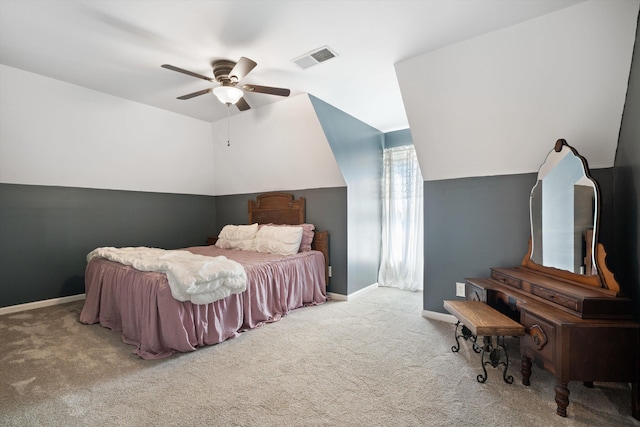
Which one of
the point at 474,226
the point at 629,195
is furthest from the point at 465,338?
the point at 629,195

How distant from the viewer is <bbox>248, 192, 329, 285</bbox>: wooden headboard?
13.5 ft

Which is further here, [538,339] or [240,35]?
[240,35]

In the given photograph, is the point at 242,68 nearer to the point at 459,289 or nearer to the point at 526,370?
the point at 459,289

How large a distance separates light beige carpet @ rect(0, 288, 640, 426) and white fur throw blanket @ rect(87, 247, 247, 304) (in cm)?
49

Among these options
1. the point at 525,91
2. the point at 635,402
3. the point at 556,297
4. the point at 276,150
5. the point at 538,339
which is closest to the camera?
the point at 635,402

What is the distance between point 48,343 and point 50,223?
1805 millimetres

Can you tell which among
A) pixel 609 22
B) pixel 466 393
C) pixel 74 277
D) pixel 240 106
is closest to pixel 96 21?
pixel 240 106

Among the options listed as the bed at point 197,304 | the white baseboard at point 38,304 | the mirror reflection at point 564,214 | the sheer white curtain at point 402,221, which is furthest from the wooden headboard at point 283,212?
the white baseboard at point 38,304

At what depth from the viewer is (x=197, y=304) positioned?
8.07 feet

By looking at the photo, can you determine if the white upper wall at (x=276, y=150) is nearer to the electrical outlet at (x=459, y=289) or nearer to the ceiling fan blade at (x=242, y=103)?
the ceiling fan blade at (x=242, y=103)

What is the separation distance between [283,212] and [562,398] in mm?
3657

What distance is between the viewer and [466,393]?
188cm

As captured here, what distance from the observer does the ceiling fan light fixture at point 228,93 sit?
2.66 m

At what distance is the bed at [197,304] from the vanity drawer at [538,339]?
2.24 m
